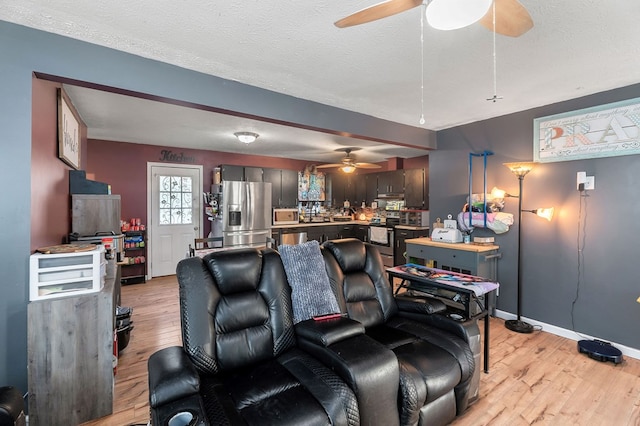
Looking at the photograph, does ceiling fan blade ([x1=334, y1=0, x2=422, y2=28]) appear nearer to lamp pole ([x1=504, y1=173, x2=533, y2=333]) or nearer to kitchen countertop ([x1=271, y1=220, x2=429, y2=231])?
lamp pole ([x1=504, y1=173, x2=533, y2=333])

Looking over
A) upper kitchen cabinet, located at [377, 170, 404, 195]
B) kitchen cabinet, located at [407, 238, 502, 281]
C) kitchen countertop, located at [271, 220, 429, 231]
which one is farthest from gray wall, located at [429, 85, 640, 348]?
upper kitchen cabinet, located at [377, 170, 404, 195]

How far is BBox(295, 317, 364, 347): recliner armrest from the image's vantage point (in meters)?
1.73

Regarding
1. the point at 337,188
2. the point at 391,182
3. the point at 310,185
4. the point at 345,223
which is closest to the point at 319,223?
the point at 345,223

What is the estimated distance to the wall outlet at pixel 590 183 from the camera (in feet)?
9.77

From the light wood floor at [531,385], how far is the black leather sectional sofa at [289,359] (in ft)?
1.06

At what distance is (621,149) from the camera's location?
2.79 m

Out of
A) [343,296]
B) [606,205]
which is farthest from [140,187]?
[606,205]

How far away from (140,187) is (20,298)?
3.79 metres

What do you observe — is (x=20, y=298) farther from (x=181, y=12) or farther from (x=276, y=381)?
(x=181, y=12)

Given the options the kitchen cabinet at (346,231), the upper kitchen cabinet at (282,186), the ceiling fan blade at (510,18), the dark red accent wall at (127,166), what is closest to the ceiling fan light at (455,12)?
Answer: the ceiling fan blade at (510,18)

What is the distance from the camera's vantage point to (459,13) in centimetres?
121

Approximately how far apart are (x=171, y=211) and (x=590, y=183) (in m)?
6.14

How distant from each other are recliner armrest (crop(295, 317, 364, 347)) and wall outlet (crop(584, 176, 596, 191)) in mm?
2890

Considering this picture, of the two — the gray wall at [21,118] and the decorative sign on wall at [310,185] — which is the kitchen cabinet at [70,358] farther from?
the decorative sign on wall at [310,185]
